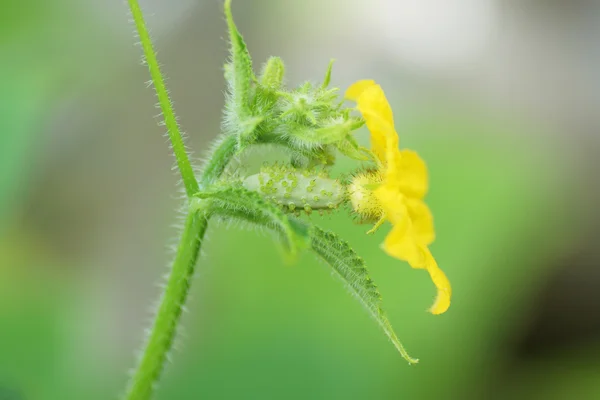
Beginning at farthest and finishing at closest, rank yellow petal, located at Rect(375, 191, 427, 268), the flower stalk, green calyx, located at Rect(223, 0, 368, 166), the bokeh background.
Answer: the bokeh background, green calyx, located at Rect(223, 0, 368, 166), the flower stalk, yellow petal, located at Rect(375, 191, 427, 268)

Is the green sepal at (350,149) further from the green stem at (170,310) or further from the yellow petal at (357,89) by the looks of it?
the green stem at (170,310)

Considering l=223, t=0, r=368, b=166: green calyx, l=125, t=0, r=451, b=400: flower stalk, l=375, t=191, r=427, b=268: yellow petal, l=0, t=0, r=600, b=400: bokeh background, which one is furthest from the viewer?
l=0, t=0, r=600, b=400: bokeh background

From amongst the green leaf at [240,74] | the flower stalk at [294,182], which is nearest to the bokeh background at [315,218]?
the flower stalk at [294,182]

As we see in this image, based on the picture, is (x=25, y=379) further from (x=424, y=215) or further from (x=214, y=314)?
(x=424, y=215)

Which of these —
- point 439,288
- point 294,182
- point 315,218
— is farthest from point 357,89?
point 315,218

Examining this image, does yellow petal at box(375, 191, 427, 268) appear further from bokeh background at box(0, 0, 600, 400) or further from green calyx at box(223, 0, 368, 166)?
bokeh background at box(0, 0, 600, 400)

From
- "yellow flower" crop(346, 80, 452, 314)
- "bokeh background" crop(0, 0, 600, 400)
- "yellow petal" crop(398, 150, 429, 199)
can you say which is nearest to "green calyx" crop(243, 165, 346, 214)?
"yellow flower" crop(346, 80, 452, 314)

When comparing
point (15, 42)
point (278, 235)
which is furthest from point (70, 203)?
point (278, 235)
